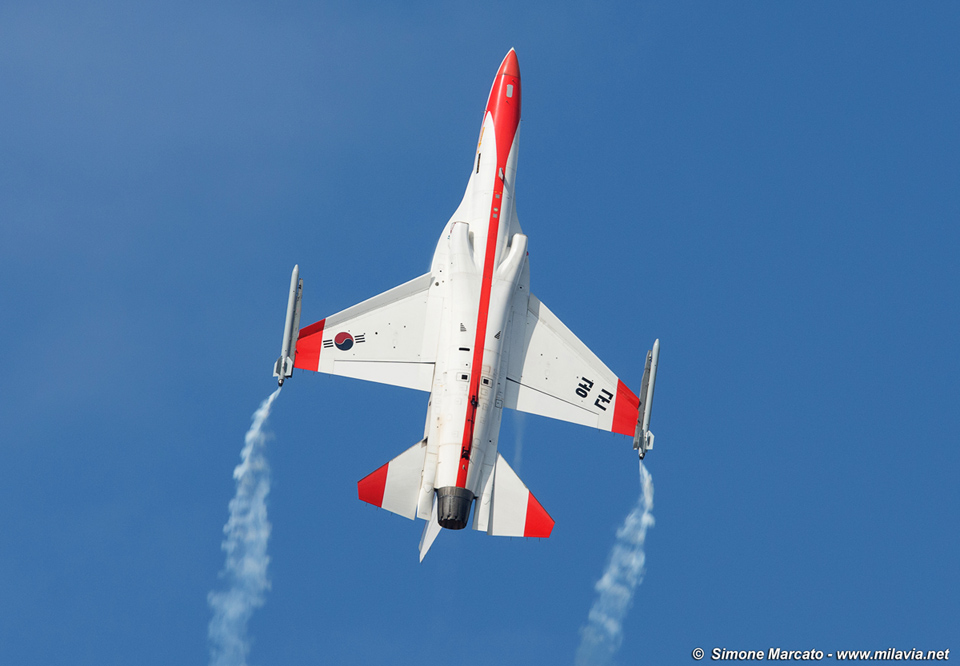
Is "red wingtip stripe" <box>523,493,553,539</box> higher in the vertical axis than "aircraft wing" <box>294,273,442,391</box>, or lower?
lower

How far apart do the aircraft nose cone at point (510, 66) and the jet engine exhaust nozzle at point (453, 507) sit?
16944 mm

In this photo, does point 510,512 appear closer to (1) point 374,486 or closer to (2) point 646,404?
(1) point 374,486

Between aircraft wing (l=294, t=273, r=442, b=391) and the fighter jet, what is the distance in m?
0.03

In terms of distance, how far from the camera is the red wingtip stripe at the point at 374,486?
4050 cm

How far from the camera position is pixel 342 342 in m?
42.9

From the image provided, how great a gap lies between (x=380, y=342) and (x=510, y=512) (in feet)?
23.4

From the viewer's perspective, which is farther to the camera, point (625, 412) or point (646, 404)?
point (625, 412)

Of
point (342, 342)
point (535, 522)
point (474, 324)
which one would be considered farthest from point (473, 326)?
point (535, 522)

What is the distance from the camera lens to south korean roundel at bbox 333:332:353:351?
141ft

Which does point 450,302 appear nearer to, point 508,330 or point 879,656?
point 508,330

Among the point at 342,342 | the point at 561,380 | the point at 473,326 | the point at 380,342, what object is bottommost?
the point at 561,380

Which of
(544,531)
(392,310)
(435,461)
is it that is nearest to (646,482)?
(544,531)

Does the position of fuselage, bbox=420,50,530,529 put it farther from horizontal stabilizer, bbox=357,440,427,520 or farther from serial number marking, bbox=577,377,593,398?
serial number marking, bbox=577,377,593,398

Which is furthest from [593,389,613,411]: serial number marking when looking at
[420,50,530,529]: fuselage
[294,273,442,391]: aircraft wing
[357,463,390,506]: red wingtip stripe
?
[357,463,390,506]: red wingtip stripe
